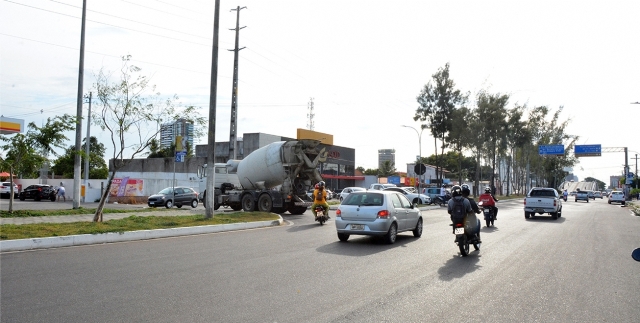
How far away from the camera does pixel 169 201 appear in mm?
31234

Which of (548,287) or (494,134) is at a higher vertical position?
(494,134)

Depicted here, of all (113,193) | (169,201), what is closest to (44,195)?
(113,193)

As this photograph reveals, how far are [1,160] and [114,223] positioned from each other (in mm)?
6666

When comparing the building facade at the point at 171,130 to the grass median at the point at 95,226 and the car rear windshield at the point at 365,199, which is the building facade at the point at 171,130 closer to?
the grass median at the point at 95,226

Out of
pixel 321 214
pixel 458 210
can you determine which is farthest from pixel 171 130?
pixel 458 210

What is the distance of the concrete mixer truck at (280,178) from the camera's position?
25375 mm

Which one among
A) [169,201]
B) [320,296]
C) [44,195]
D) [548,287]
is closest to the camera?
[320,296]

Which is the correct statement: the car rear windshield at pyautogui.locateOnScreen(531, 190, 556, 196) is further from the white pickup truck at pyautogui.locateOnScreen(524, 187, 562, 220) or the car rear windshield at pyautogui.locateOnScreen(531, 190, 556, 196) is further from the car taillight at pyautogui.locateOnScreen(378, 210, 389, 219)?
the car taillight at pyautogui.locateOnScreen(378, 210, 389, 219)

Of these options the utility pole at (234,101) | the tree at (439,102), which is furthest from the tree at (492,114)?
the utility pole at (234,101)

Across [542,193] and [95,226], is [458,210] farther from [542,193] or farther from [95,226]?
[542,193]

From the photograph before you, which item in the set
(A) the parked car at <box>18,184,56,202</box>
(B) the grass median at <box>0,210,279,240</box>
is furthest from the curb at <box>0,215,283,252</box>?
(A) the parked car at <box>18,184,56,202</box>

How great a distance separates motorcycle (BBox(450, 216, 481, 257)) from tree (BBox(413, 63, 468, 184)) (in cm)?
4056

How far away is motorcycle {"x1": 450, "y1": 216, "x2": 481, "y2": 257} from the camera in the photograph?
1150cm

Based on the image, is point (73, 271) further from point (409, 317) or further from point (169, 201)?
point (169, 201)
